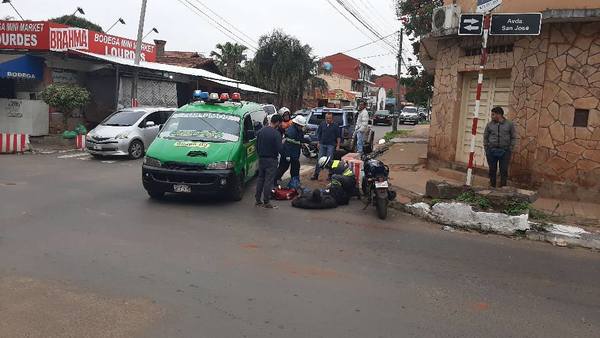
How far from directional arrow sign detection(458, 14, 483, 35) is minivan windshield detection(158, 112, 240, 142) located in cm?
446

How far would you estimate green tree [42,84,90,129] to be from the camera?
17.8m

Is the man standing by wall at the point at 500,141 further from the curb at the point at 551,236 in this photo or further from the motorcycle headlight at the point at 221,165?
the motorcycle headlight at the point at 221,165

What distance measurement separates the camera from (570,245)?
7379 millimetres

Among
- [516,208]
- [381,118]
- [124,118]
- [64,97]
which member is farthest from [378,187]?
[381,118]

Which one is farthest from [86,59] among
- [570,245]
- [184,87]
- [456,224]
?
[570,245]

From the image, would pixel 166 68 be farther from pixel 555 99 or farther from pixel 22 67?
pixel 555 99

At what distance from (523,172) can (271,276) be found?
6702 mm

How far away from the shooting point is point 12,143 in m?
A: 15.5

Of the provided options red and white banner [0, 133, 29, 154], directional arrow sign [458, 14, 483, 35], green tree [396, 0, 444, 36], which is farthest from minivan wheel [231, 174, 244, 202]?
green tree [396, 0, 444, 36]

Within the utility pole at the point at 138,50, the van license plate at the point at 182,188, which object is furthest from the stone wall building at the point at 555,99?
the utility pole at the point at 138,50

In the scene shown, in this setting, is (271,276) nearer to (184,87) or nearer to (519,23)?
(519,23)

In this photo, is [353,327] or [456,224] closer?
[353,327]

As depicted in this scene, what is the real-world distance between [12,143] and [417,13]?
1754cm

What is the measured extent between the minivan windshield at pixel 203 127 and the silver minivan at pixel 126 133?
220 inches
